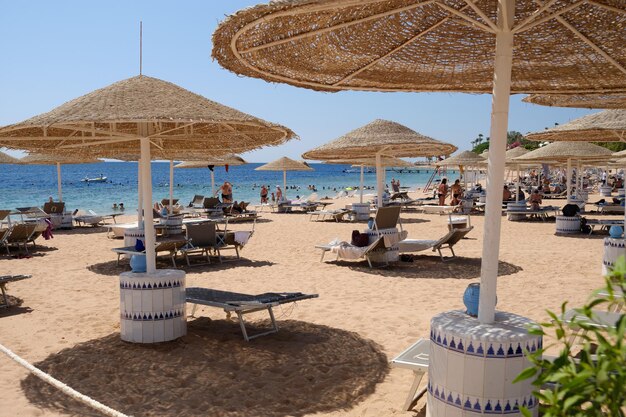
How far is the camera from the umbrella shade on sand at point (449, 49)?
2971mm

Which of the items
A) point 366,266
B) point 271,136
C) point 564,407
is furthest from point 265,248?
point 564,407

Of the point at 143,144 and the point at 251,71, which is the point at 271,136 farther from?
the point at 251,71

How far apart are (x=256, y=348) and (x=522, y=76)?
321 cm

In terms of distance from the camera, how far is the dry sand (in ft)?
12.7

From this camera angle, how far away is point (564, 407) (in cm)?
109

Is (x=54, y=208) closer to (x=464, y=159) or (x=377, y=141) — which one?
(x=377, y=141)

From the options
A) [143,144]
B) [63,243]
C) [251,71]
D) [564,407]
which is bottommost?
[63,243]

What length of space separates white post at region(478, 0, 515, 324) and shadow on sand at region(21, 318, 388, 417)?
1.41 metres

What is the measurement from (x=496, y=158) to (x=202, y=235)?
7167 mm

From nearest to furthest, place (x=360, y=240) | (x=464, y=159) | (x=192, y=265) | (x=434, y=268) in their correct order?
1. (x=434, y=268)
2. (x=360, y=240)
3. (x=192, y=265)
4. (x=464, y=159)

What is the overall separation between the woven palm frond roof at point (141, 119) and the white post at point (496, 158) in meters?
2.32

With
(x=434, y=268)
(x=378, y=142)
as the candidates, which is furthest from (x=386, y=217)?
(x=378, y=142)

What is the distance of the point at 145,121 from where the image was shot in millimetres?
4395

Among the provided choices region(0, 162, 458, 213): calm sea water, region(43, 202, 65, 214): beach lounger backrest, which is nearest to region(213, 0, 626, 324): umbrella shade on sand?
region(43, 202, 65, 214): beach lounger backrest
